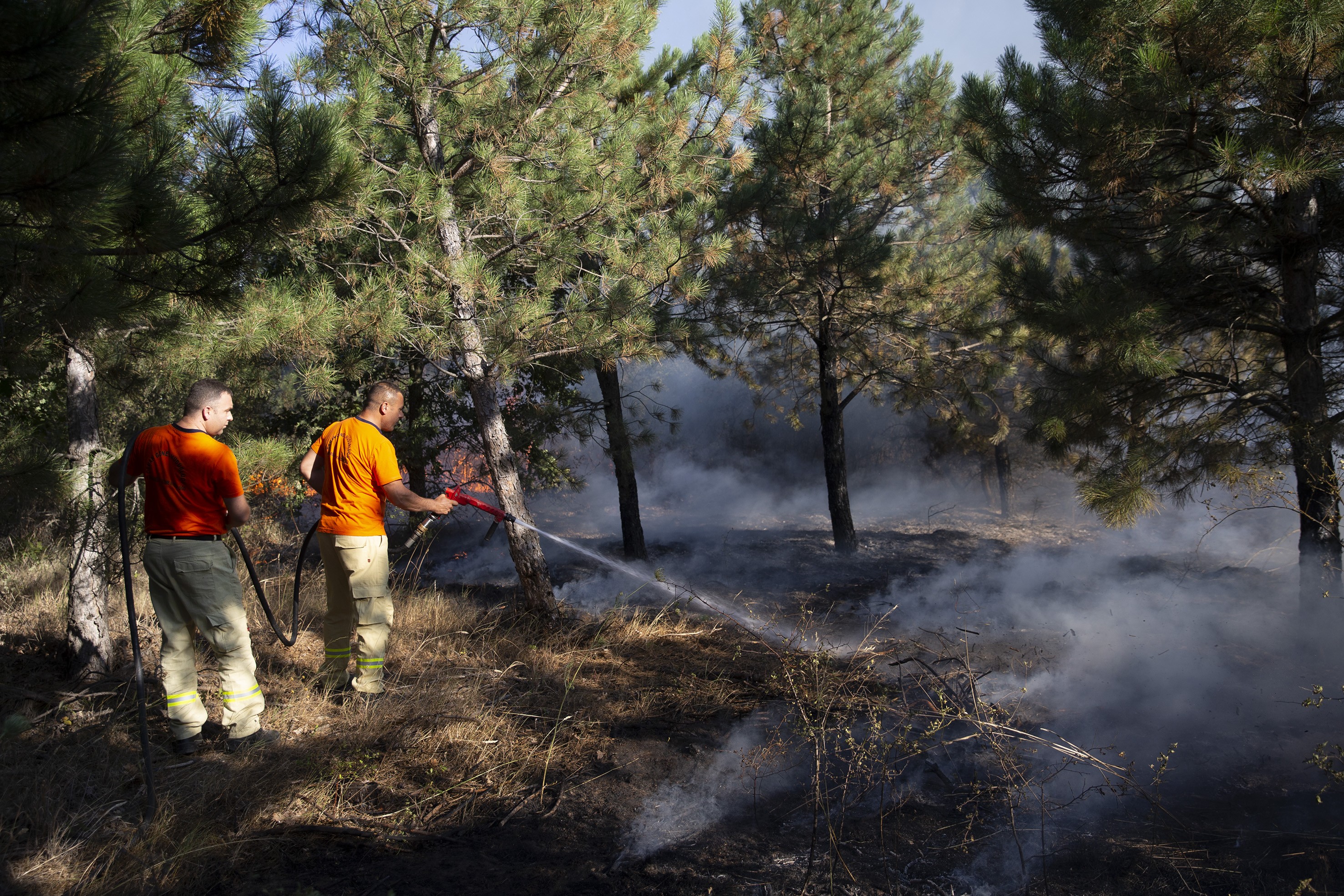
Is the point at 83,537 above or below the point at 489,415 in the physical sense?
below

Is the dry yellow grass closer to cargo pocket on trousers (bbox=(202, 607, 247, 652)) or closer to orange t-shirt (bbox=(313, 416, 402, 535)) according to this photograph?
cargo pocket on trousers (bbox=(202, 607, 247, 652))

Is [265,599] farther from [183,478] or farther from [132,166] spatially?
[132,166]

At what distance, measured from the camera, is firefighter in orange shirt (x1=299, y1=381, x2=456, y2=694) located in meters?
4.12

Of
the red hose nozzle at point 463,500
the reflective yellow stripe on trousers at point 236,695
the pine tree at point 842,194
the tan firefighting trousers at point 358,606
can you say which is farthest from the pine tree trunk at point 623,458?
the reflective yellow stripe on trousers at point 236,695

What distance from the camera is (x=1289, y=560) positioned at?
377 inches

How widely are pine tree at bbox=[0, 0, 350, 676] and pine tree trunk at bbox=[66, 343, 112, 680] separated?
0.47 m

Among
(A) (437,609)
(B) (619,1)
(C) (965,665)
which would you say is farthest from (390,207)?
(C) (965,665)

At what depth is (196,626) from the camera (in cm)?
363

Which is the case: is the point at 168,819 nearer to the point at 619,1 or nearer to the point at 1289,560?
the point at 619,1

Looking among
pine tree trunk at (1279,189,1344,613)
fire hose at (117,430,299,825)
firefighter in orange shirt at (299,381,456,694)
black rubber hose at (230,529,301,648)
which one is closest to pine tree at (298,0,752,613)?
firefighter in orange shirt at (299,381,456,694)

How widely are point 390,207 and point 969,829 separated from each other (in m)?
5.08

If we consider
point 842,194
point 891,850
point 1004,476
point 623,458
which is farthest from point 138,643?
point 1004,476

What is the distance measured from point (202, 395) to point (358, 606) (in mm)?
1325

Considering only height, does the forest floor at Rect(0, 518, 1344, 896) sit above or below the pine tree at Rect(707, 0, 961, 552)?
below
